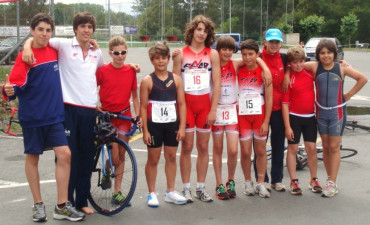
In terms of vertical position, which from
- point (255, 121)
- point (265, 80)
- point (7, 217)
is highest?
point (265, 80)

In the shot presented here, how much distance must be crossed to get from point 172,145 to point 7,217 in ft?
6.05

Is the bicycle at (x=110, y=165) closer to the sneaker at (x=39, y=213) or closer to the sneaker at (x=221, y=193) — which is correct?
the sneaker at (x=39, y=213)

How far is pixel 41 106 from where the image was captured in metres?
4.63

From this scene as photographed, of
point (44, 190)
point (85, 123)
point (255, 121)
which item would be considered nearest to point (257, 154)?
point (255, 121)

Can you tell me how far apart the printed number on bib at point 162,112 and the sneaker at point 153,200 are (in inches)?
33.0

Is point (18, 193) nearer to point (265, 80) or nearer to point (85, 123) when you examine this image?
point (85, 123)

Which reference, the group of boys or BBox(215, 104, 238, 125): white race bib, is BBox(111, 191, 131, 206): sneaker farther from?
BBox(215, 104, 238, 125): white race bib

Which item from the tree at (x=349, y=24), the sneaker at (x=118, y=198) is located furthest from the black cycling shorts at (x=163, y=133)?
the tree at (x=349, y=24)

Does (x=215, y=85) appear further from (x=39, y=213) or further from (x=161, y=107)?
(x=39, y=213)

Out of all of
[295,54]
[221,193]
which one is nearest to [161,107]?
[221,193]

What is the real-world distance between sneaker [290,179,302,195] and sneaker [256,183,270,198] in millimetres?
311

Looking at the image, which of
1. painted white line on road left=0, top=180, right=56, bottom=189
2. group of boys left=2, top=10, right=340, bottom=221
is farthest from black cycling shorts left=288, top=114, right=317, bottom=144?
painted white line on road left=0, top=180, right=56, bottom=189

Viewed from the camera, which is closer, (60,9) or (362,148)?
(362,148)

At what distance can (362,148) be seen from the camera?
26.0ft
